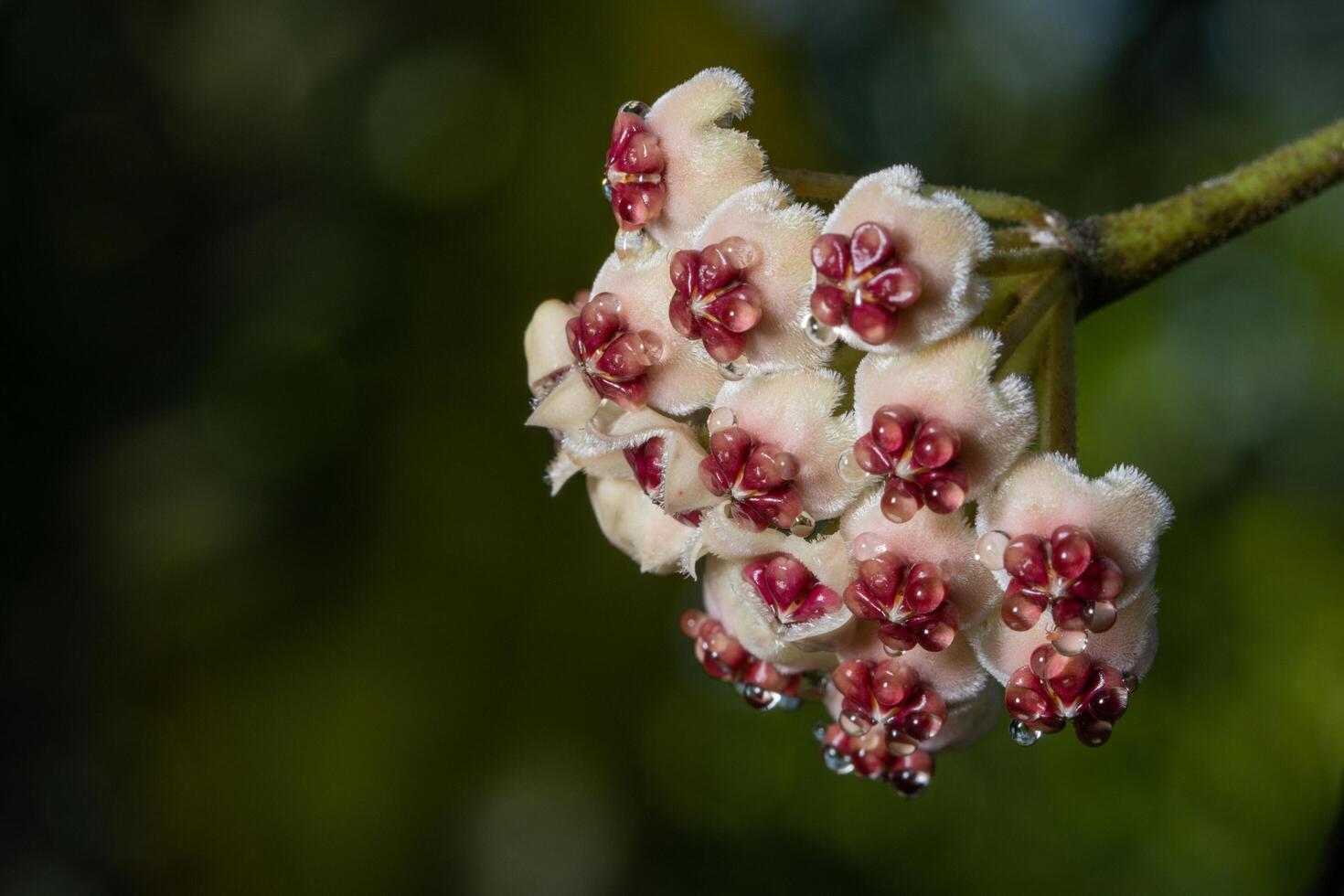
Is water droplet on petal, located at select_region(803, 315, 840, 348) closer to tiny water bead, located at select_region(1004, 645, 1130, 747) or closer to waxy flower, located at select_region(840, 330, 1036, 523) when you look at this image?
waxy flower, located at select_region(840, 330, 1036, 523)

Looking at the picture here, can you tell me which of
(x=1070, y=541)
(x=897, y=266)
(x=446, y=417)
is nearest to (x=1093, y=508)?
(x=1070, y=541)

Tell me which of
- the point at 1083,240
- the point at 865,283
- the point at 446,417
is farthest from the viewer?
the point at 446,417

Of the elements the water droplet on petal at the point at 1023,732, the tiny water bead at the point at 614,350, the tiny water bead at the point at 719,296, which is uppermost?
the tiny water bead at the point at 719,296

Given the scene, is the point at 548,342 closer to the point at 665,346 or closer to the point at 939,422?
the point at 665,346

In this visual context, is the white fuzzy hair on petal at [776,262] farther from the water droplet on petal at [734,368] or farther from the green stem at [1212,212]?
the green stem at [1212,212]

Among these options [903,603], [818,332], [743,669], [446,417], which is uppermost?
[818,332]

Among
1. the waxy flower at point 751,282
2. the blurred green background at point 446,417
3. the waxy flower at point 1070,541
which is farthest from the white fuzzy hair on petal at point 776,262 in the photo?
the blurred green background at point 446,417
